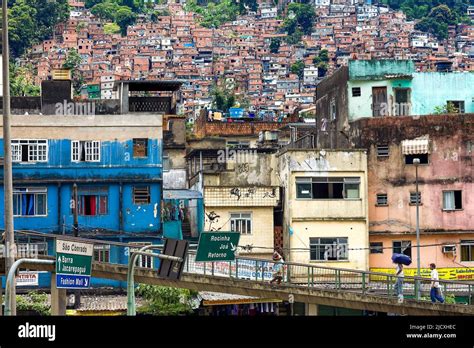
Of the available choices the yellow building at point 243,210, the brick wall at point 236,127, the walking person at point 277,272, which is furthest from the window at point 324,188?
the brick wall at point 236,127

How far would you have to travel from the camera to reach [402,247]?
52.2 m

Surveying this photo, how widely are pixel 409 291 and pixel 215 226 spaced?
1127 centimetres

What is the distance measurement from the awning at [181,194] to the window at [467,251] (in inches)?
403

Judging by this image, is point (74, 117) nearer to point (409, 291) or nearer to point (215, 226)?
point (215, 226)

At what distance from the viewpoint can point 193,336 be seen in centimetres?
1480

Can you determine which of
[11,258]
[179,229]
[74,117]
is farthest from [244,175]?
[11,258]

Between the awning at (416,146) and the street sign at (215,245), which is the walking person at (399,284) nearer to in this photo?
the street sign at (215,245)

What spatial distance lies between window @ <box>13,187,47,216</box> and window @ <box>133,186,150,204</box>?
333 centimetres

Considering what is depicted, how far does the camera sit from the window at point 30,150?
50906mm

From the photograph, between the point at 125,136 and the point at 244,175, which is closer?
the point at 125,136

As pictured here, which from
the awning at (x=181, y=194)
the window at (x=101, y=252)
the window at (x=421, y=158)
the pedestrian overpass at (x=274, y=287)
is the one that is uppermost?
the window at (x=421, y=158)

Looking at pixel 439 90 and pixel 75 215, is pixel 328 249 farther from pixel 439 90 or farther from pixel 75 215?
pixel 75 215

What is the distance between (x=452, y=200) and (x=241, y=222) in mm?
8225
